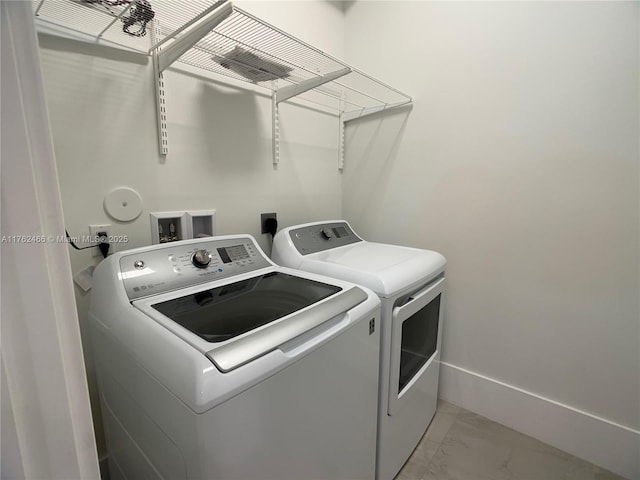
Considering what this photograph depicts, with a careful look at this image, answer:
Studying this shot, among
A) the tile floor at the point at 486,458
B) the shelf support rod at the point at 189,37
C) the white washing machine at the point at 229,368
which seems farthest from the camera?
the tile floor at the point at 486,458

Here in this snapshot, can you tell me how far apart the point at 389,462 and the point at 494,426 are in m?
0.75

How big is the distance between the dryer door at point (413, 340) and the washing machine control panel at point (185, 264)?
1.99ft

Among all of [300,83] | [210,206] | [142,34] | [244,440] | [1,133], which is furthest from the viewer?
[300,83]

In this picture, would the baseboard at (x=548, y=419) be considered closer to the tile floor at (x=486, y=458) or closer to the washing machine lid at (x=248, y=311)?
the tile floor at (x=486, y=458)

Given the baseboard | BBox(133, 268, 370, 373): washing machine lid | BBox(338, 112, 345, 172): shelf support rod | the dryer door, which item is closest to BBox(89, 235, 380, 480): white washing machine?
BBox(133, 268, 370, 373): washing machine lid

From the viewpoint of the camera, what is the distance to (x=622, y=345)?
1.27 m

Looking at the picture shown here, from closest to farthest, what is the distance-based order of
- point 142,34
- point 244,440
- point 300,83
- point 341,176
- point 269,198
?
point 244,440 → point 142,34 → point 300,83 → point 269,198 → point 341,176

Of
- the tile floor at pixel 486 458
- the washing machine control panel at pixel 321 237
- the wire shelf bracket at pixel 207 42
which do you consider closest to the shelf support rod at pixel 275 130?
the wire shelf bracket at pixel 207 42

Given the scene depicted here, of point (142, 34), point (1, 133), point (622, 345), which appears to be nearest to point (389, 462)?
point (622, 345)

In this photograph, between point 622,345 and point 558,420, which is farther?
point 558,420

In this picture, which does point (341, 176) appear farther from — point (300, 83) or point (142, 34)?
point (142, 34)

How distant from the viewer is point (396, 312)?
1072mm

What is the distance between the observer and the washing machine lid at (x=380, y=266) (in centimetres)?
108

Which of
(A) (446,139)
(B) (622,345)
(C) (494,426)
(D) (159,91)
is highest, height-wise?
(D) (159,91)
